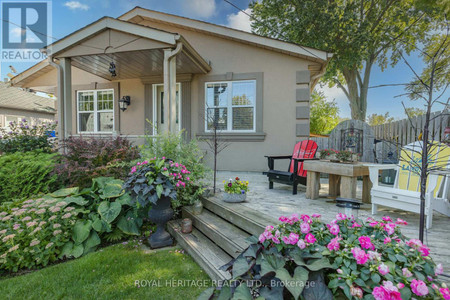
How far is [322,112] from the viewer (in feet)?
60.3

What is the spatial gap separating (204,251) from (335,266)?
5.04 feet

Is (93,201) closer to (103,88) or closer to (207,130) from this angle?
(207,130)

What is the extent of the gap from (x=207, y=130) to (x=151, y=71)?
2158 mm

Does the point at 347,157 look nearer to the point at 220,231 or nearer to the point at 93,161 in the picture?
the point at 220,231

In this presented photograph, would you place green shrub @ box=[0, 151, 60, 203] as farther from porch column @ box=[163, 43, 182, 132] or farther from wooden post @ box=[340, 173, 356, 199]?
wooden post @ box=[340, 173, 356, 199]

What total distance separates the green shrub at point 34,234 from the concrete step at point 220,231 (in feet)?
5.00

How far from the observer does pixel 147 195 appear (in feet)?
8.87

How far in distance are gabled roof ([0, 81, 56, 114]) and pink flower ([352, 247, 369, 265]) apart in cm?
1407

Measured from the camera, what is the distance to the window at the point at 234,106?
5.77 meters

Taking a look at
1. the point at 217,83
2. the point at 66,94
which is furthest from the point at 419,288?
the point at 66,94

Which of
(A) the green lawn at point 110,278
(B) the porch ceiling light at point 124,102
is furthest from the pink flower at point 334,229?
(B) the porch ceiling light at point 124,102

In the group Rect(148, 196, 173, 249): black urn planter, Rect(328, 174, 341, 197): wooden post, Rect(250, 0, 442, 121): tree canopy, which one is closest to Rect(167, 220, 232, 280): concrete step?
Rect(148, 196, 173, 249): black urn planter

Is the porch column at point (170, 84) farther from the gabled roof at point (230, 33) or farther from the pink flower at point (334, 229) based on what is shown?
the pink flower at point (334, 229)

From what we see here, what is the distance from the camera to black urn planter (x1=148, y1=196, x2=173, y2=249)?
2871mm
